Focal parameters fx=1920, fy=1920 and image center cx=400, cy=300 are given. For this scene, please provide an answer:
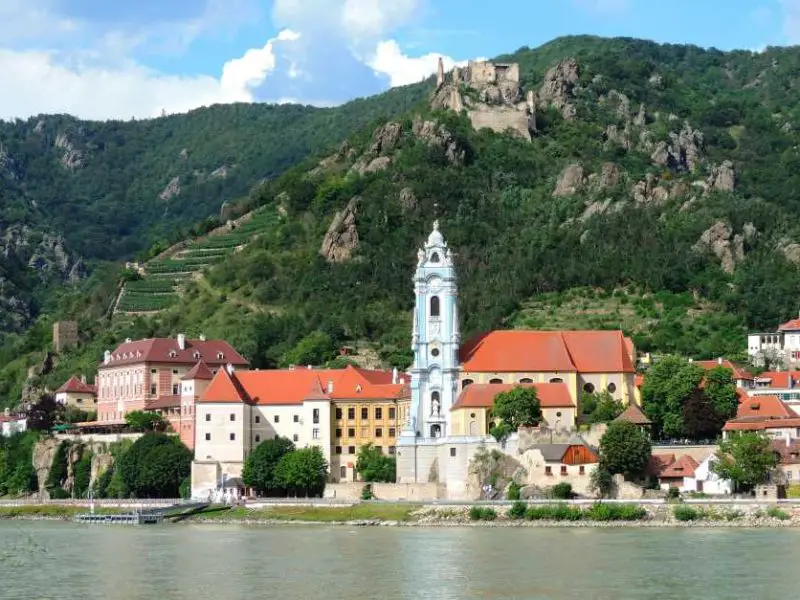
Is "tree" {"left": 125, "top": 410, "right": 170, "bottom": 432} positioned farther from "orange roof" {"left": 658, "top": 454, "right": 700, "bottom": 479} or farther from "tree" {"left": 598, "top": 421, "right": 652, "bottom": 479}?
"orange roof" {"left": 658, "top": 454, "right": 700, "bottom": 479}

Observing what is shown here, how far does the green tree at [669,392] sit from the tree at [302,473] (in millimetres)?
18769

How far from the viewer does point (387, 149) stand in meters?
176

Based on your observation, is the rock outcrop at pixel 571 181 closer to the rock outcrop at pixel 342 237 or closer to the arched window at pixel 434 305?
the rock outcrop at pixel 342 237

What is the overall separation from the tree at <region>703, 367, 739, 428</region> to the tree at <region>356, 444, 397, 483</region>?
18.1m

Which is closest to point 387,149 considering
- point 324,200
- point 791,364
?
point 324,200

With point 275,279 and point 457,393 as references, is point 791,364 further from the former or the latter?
point 275,279

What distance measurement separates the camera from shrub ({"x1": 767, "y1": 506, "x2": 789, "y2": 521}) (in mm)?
88375

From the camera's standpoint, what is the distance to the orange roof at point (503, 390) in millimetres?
104750

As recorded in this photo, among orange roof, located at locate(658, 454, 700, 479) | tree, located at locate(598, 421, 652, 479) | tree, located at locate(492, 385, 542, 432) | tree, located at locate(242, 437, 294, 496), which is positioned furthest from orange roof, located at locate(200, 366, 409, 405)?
orange roof, located at locate(658, 454, 700, 479)

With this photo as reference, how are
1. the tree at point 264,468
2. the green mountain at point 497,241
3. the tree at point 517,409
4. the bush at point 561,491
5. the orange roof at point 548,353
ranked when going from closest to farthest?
the bush at point 561,491 → the tree at point 517,409 → the tree at point 264,468 → the orange roof at point 548,353 → the green mountain at point 497,241

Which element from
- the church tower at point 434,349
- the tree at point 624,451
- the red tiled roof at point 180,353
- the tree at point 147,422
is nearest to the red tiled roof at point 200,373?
the tree at point 147,422

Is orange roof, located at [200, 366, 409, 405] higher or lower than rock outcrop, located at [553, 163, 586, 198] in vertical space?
lower

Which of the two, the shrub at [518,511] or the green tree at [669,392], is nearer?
the shrub at [518,511]

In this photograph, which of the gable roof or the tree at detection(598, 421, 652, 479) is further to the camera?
the gable roof
